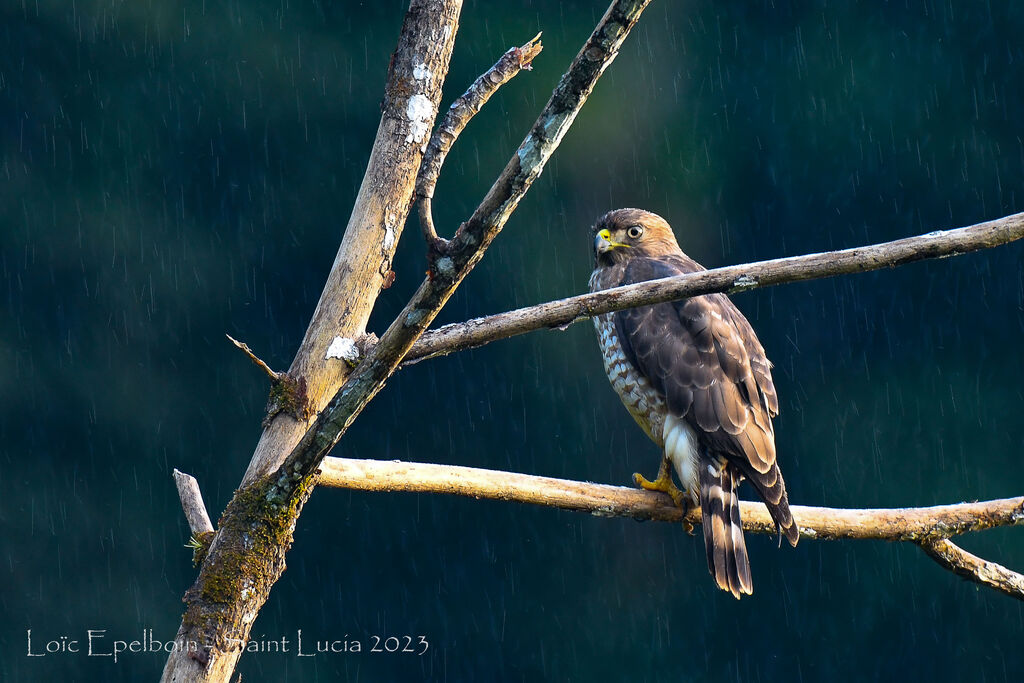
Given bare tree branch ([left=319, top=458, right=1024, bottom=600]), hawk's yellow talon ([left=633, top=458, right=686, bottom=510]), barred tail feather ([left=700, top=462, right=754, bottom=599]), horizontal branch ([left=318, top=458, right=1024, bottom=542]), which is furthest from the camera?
hawk's yellow talon ([left=633, top=458, right=686, bottom=510])

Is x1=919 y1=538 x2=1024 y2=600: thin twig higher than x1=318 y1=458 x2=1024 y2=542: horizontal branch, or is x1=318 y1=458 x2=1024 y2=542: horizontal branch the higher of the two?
x1=318 y1=458 x2=1024 y2=542: horizontal branch

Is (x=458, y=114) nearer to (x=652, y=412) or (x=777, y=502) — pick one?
(x=777, y=502)

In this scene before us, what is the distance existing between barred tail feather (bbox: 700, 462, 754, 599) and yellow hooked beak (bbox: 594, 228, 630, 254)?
92 centimetres

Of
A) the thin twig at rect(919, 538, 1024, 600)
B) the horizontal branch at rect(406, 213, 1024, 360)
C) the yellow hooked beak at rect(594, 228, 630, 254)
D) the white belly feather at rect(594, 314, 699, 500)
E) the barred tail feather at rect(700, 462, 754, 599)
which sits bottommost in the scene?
the thin twig at rect(919, 538, 1024, 600)

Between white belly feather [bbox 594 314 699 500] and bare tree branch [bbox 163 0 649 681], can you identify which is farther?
white belly feather [bbox 594 314 699 500]

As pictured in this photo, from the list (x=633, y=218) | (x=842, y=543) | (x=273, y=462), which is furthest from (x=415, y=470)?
(x=842, y=543)

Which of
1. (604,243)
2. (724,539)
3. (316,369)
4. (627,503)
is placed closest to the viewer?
(316,369)

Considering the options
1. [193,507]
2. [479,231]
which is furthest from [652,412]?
[479,231]

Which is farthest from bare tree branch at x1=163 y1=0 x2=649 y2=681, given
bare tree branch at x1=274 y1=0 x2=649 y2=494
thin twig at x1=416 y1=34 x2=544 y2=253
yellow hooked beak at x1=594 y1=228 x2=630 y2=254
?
yellow hooked beak at x1=594 y1=228 x2=630 y2=254

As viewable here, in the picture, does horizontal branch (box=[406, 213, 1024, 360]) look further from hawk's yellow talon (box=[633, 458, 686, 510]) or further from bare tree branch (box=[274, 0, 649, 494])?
hawk's yellow talon (box=[633, 458, 686, 510])

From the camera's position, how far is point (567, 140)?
6062 millimetres

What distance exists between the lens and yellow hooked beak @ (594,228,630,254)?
303cm

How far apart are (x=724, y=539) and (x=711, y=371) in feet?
1.41

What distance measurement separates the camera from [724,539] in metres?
2.21
